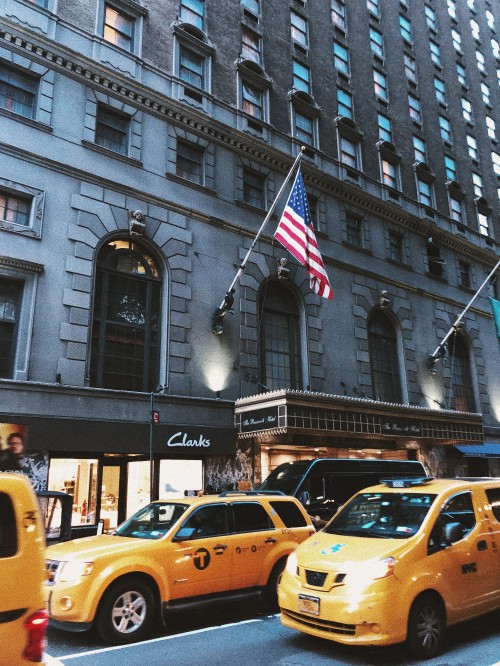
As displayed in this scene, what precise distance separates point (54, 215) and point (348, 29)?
23199 mm

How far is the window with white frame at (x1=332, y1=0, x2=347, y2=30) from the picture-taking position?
1182 inches

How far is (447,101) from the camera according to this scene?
36.2 m

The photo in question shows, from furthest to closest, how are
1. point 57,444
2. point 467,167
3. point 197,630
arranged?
point 467,167 < point 57,444 < point 197,630

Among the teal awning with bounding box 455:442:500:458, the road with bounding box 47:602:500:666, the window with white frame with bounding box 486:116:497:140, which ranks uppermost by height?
the window with white frame with bounding box 486:116:497:140

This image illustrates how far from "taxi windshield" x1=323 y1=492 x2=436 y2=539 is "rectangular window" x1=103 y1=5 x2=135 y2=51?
1824cm

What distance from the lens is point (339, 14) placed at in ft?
100

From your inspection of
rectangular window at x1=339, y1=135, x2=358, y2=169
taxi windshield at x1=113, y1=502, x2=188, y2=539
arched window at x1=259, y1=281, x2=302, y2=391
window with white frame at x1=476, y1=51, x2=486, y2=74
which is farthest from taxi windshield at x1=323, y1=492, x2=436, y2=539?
window with white frame at x1=476, y1=51, x2=486, y2=74

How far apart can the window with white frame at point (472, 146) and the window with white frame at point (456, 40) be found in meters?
7.60

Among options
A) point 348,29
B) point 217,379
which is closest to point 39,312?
point 217,379

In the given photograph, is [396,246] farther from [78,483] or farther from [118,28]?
[78,483]

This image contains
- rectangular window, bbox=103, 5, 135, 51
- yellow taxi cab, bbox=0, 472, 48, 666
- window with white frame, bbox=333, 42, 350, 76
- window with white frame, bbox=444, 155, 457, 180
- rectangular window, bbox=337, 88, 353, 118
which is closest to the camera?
yellow taxi cab, bbox=0, 472, 48, 666

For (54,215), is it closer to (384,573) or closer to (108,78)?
(108,78)

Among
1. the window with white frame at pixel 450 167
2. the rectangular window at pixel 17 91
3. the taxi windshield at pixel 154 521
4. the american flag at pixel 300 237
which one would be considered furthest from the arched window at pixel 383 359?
the rectangular window at pixel 17 91

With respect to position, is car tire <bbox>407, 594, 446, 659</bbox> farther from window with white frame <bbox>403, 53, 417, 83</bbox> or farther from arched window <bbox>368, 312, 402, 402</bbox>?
window with white frame <bbox>403, 53, 417, 83</bbox>
